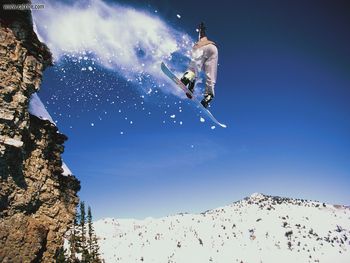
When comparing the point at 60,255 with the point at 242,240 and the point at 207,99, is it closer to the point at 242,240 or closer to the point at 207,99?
the point at 207,99

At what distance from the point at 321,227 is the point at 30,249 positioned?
450 ft

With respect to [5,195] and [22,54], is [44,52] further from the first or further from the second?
[5,195]

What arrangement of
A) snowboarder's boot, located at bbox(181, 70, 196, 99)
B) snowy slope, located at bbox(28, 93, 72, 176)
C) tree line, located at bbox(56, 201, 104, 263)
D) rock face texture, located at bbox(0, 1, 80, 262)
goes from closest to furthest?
snowboarder's boot, located at bbox(181, 70, 196, 99)
rock face texture, located at bbox(0, 1, 80, 262)
snowy slope, located at bbox(28, 93, 72, 176)
tree line, located at bbox(56, 201, 104, 263)

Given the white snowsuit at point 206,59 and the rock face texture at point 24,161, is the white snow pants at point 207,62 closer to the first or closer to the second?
the white snowsuit at point 206,59

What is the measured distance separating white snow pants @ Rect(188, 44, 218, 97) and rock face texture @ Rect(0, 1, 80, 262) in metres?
10.4

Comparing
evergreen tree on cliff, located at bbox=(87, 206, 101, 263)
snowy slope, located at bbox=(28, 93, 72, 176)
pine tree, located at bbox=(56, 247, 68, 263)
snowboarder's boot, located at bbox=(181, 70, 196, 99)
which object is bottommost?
pine tree, located at bbox=(56, 247, 68, 263)

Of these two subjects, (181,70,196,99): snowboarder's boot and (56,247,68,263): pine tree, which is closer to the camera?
Answer: (181,70,196,99): snowboarder's boot

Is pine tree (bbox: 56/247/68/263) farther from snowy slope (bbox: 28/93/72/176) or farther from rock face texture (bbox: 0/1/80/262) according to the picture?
snowy slope (bbox: 28/93/72/176)

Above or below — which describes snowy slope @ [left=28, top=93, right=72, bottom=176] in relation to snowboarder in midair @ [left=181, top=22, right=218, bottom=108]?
above

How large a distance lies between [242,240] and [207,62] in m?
109

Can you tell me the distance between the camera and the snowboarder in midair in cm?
1533

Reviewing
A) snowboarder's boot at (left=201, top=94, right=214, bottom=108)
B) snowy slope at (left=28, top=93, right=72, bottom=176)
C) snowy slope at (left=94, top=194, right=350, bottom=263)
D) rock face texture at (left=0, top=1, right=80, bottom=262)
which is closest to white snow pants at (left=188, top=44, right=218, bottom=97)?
snowboarder's boot at (left=201, top=94, right=214, bottom=108)

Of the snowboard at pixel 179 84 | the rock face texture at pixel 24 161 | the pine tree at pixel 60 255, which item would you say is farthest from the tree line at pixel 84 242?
the snowboard at pixel 179 84

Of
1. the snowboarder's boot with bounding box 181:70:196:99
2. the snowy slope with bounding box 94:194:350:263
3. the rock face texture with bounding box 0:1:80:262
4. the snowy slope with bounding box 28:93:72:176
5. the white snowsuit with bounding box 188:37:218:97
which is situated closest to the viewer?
the white snowsuit with bounding box 188:37:218:97
